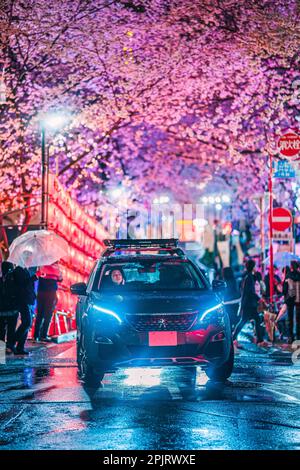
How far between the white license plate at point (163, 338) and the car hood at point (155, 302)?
0.89ft

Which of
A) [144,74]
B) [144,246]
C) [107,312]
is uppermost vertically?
[144,74]

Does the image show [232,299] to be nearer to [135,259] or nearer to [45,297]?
[45,297]

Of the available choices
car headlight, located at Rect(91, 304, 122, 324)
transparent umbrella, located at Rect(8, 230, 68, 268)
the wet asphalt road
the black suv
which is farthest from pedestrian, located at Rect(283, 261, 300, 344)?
car headlight, located at Rect(91, 304, 122, 324)

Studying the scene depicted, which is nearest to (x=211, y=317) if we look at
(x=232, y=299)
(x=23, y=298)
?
(x=23, y=298)

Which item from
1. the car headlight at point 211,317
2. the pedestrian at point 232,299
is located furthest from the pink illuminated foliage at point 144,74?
the car headlight at point 211,317

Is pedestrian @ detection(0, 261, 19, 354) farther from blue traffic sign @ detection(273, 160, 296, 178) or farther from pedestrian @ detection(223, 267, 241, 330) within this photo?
blue traffic sign @ detection(273, 160, 296, 178)

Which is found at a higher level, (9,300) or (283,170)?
(283,170)

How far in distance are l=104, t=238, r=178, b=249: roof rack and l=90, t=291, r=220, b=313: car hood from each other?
4.98 ft

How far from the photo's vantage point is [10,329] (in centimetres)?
1808

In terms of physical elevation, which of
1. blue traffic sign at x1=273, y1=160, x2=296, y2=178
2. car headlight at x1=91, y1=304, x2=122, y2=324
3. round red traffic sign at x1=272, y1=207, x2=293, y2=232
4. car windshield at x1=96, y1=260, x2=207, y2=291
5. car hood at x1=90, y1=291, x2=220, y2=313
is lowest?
car headlight at x1=91, y1=304, x2=122, y2=324

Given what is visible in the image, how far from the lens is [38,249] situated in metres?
21.4

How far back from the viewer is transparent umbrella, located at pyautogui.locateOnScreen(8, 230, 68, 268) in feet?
68.3

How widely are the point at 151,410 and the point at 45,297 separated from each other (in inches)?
515
